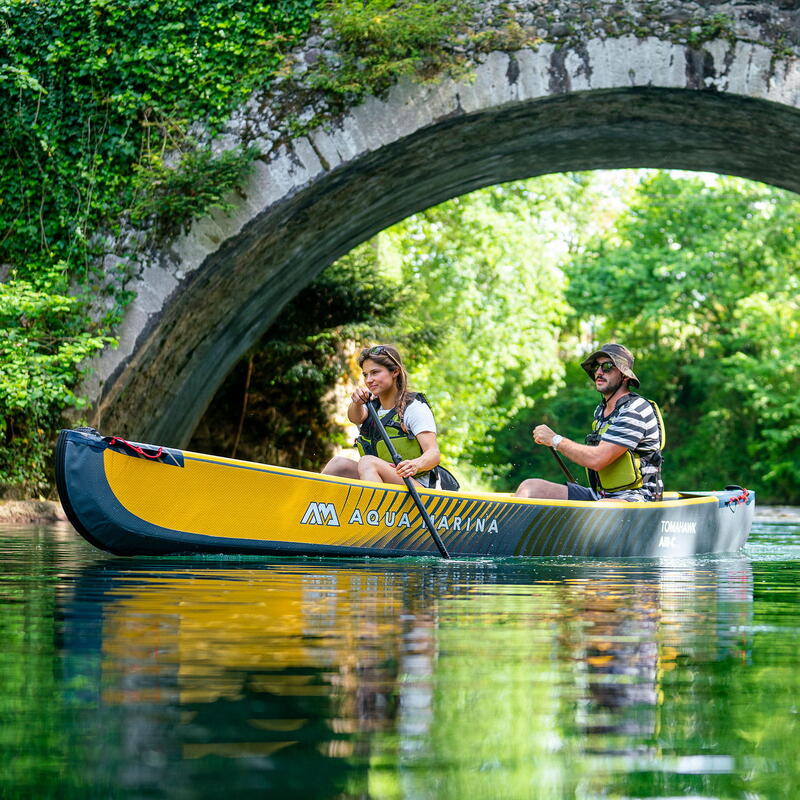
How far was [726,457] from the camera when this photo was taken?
2816 cm

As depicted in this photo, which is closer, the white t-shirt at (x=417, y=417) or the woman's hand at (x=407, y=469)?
the woman's hand at (x=407, y=469)

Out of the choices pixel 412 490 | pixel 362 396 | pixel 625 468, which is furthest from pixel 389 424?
pixel 625 468

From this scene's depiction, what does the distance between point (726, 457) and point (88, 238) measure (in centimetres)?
2110

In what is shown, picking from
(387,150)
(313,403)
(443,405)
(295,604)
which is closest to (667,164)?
(387,150)

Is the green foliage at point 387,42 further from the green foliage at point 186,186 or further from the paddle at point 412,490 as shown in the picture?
the paddle at point 412,490

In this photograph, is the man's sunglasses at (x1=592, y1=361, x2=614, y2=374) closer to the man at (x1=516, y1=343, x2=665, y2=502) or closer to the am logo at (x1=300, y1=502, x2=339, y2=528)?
the man at (x1=516, y1=343, x2=665, y2=502)

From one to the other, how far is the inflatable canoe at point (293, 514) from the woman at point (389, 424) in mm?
234

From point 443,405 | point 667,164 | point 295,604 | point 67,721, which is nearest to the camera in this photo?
point 67,721

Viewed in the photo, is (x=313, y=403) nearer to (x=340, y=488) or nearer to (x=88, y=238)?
(x=88, y=238)

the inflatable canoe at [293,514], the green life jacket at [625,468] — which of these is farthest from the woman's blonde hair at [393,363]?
the green life jacket at [625,468]

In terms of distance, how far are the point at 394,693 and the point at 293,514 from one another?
154 inches

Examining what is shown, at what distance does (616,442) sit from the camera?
271 inches

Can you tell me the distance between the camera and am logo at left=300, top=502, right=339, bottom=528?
20.9 ft

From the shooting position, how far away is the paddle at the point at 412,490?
6.52 m
